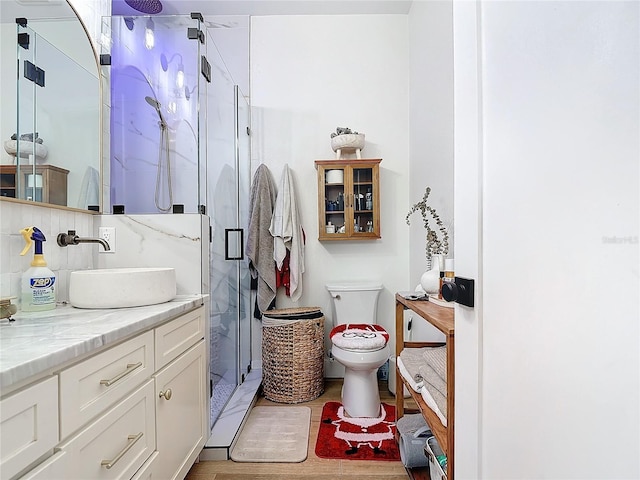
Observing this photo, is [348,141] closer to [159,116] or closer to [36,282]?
[159,116]

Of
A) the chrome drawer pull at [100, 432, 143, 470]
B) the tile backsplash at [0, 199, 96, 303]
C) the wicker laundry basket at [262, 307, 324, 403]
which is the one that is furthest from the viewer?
the wicker laundry basket at [262, 307, 324, 403]

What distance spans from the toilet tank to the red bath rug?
599 mm

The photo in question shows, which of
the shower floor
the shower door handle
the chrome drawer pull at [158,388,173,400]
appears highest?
the shower door handle

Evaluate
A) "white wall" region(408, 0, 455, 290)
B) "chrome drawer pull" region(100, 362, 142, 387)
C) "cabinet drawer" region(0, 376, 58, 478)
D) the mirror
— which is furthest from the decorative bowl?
"cabinet drawer" region(0, 376, 58, 478)

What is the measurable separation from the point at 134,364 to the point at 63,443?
0.31 m

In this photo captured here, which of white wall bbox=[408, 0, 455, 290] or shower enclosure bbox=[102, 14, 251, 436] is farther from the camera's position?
white wall bbox=[408, 0, 455, 290]

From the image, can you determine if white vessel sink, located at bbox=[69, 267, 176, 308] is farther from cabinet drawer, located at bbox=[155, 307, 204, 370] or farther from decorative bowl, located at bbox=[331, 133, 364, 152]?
decorative bowl, located at bbox=[331, 133, 364, 152]

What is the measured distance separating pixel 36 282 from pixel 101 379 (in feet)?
1.82

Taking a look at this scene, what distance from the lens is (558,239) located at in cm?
54

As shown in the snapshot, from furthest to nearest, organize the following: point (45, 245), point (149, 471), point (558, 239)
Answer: point (45, 245)
point (149, 471)
point (558, 239)

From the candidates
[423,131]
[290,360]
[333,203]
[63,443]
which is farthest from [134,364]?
[423,131]

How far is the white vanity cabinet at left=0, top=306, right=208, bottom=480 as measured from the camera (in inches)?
28.4

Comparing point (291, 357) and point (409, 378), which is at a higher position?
point (409, 378)

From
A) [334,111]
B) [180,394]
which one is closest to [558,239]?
[180,394]
